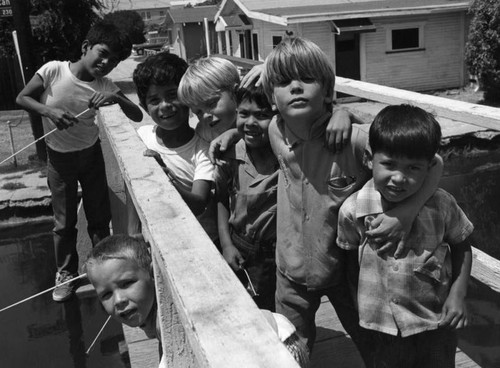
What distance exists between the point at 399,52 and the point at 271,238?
50.7 feet

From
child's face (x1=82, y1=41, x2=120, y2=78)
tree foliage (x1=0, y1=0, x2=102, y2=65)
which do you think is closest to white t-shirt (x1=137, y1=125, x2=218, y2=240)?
child's face (x1=82, y1=41, x2=120, y2=78)

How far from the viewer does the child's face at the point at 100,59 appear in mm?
3789

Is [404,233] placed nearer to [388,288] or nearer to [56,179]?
[388,288]

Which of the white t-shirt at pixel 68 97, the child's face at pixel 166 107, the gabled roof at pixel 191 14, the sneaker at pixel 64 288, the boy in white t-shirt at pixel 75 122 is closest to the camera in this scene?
the child's face at pixel 166 107

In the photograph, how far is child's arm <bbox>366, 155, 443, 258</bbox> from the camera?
1.69m

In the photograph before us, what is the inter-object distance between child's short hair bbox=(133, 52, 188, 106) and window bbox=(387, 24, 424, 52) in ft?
49.3

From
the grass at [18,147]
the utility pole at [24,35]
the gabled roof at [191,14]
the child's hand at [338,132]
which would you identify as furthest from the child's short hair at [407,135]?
the gabled roof at [191,14]

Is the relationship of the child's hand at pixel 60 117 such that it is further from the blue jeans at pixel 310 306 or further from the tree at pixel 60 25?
the tree at pixel 60 25

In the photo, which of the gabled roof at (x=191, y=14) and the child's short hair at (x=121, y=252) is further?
the gabled roof at (x=191, y=14)

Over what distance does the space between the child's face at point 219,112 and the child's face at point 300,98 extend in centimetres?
59

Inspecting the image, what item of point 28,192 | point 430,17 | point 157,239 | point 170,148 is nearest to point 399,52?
point 430,17

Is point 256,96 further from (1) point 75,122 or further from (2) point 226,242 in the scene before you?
(1) point 75,122

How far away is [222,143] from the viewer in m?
2.23

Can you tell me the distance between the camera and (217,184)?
2.35 m
